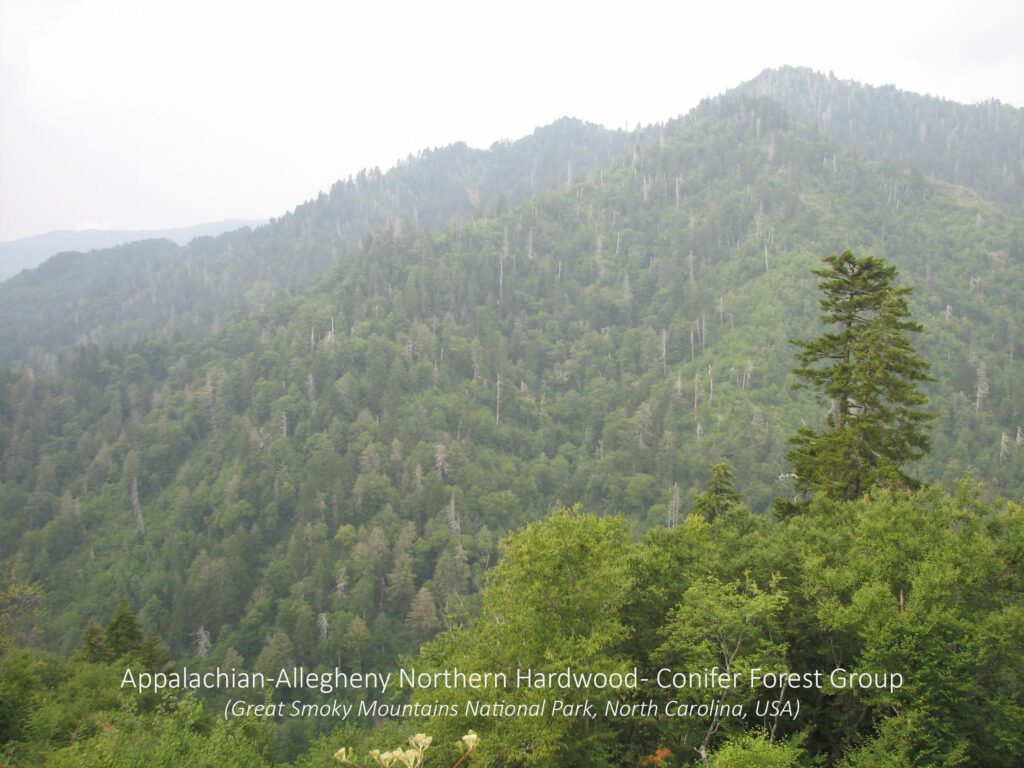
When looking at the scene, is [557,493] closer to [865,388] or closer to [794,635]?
[865,388]

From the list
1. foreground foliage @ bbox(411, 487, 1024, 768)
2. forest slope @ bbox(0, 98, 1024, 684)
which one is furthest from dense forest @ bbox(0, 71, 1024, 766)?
forest slope @ bbox(0, 98, 1024, 684)

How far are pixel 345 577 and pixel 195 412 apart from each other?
59857 millimetres

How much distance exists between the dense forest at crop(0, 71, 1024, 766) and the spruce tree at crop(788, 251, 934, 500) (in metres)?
0.76

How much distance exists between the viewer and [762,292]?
456 ft

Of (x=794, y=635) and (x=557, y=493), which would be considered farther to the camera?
(x=557, y=493)

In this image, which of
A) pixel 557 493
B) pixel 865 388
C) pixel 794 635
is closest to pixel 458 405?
pixel 557 493

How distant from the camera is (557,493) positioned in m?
108

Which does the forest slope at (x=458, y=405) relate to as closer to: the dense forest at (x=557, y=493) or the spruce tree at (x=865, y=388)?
the dense forest at (x=557, y=493)

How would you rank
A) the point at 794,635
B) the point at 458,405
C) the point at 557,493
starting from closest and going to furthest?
the point at 794,635 < the point at 557,493 < the point at 458,405

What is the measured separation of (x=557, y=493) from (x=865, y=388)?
88.9 meters

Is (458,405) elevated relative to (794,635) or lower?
lower

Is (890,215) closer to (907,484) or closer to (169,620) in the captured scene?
(907,484)

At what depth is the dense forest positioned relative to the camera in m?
15.9

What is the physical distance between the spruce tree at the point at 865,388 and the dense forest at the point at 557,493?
761mm
